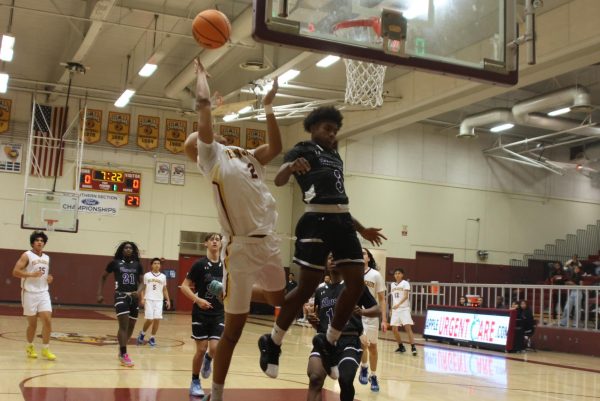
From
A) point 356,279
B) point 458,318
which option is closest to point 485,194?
point 458,318

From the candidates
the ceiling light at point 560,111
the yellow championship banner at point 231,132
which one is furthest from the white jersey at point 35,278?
the yellow championship banner at point 231,132

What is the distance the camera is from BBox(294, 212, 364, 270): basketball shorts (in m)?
5.37

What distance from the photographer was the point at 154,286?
49.4 feet

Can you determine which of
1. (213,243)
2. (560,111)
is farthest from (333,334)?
(560,111)

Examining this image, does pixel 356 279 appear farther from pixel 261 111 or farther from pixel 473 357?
pixel 261 111

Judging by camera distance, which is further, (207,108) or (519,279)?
(519,279)

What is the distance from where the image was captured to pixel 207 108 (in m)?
5.03

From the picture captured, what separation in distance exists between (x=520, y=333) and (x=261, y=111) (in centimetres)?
1013

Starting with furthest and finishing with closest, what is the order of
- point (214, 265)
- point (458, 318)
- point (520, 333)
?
point (458, 318)
point (520, 333)
point (214, 265)

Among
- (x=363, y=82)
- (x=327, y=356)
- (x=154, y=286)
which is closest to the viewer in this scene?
(x=327, y=356)

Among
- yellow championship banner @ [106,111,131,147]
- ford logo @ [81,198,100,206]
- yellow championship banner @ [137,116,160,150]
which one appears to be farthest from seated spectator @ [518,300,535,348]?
yellow championship banner @ [106,111,131,147]

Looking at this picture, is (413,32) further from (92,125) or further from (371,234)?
(92,125)

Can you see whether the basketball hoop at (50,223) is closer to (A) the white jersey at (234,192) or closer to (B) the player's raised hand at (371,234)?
A: (B) the player's raised hand at (371,234)

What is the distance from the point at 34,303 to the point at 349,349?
256 inches
